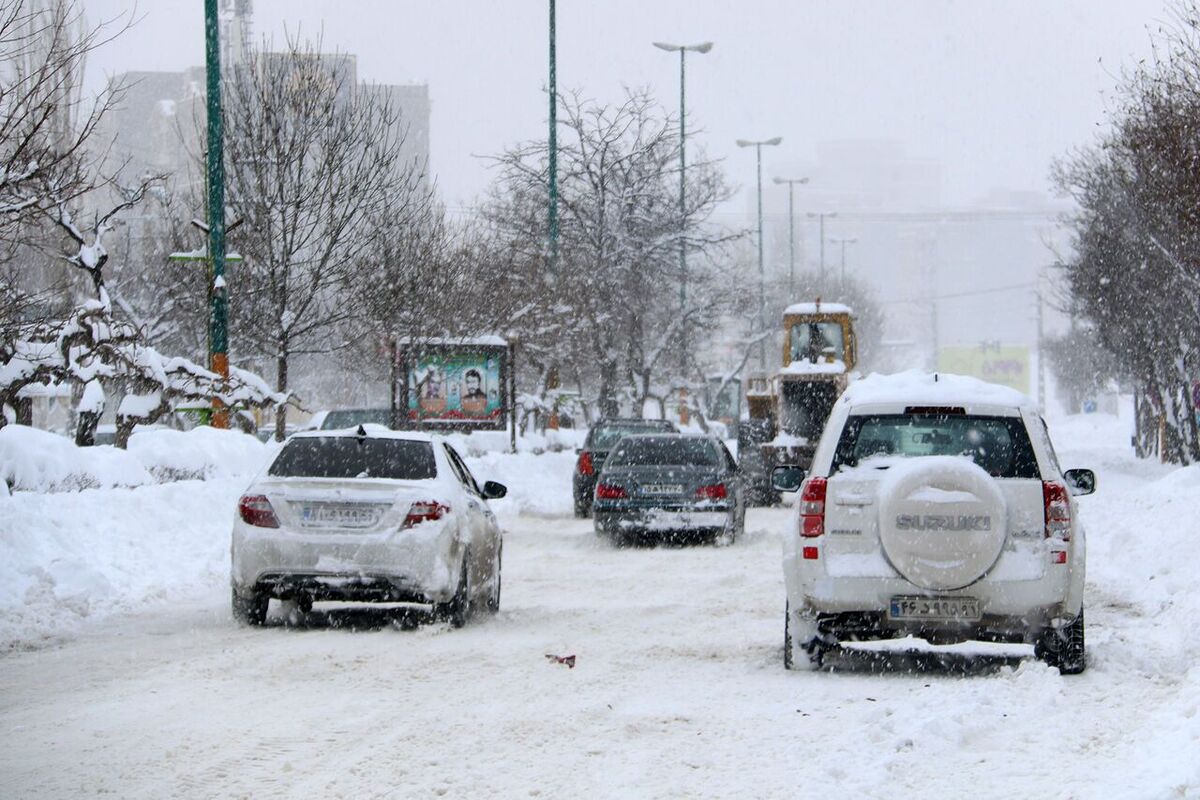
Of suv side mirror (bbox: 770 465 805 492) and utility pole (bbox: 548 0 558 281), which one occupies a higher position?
utility pole (bbox: 548 0 558 281)

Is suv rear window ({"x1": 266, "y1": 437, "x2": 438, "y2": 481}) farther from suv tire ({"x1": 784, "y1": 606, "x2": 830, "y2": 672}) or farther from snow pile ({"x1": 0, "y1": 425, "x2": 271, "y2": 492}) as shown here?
snow pile ({"x1": 0, "y1": 425, "x2": 271, "y2": 492})

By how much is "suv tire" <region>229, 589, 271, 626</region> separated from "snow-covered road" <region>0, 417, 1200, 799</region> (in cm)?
18

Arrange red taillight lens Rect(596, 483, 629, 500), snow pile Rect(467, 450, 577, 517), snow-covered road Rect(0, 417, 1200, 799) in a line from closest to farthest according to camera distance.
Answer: snow-covered road Rect(0, 417, 1200, 799) < red taillight lens Rect(596, 483, 629, 500) < snow pile Rect(467, 450, 577, 517)

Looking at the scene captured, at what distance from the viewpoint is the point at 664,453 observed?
23672mm

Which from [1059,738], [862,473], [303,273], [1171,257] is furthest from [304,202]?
[1059,738]

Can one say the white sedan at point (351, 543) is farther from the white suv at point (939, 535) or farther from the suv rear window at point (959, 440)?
the suv rear window at point (959, 440)

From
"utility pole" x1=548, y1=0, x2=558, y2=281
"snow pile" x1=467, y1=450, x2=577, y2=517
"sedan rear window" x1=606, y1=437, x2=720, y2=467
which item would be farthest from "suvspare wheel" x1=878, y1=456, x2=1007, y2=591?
"utility pole" x1=548, y1=0, x2=558, y2=281

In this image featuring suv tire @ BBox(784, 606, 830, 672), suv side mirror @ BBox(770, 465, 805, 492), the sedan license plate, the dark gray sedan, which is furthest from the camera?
the dark gray sedan

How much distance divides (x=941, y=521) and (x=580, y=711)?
2447mm

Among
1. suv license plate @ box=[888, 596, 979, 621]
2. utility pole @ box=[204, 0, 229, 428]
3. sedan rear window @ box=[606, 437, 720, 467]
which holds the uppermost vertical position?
utility pole @ box=[204, 0, 229, 428]

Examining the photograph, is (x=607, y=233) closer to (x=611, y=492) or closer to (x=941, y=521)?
(x=611, y=492)

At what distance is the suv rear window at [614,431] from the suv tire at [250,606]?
1633 centimetres

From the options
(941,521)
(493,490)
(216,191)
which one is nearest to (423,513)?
(493,490)

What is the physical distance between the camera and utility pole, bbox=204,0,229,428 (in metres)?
21.8
